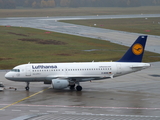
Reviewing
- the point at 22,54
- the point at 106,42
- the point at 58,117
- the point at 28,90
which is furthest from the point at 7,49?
the point at 58,117

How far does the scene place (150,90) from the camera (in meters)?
49.2

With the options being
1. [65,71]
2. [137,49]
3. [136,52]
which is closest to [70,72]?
[65,71]

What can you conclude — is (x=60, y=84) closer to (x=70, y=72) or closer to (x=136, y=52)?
(x=70, y=72)

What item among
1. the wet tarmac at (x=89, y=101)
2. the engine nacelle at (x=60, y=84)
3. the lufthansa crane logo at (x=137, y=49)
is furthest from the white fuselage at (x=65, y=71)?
the lufthansa crane logo at (x=137, y=49)

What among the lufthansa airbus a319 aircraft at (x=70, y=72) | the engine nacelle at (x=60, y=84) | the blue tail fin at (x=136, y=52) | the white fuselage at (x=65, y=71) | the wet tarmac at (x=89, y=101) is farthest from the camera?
the blue tail fin at (x=136, y=52)

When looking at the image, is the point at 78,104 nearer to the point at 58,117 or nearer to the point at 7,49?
the point at 58,117

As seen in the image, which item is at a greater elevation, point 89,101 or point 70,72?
point 70,72

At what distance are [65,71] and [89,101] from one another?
8.76 metres

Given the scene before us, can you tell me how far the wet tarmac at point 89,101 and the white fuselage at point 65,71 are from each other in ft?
6.39

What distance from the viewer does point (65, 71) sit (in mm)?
50062

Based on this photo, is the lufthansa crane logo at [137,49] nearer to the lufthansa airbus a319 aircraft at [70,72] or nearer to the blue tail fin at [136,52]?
the blue tail fin at [136,52]

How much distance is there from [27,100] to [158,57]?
46.0m

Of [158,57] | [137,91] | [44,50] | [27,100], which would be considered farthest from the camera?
[44,50]

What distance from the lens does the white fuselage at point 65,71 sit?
49688 mm
